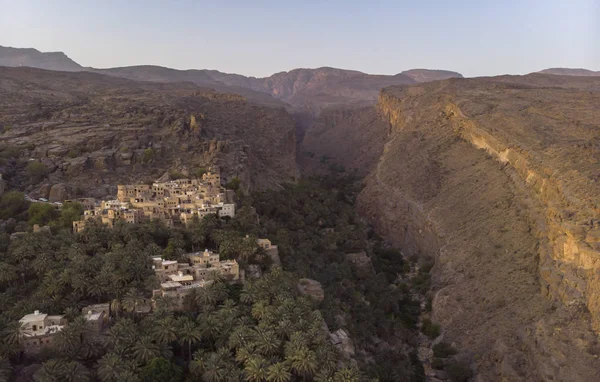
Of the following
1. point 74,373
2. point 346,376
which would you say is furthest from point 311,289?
point 74,373

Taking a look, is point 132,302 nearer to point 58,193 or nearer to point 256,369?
point 256,369

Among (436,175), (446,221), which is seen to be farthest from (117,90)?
(446,221)

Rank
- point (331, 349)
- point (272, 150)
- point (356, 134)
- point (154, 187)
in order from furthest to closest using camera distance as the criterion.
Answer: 1. point (356, 134)
2. point (272, 150)
3. point (154, 187)
4. point (331, 349)

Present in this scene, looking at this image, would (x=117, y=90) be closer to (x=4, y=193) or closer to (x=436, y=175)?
(x=4, y=193)

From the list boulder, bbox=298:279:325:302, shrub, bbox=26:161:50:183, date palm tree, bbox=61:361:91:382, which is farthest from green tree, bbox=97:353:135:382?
shrub, bbox=26:161:50:183

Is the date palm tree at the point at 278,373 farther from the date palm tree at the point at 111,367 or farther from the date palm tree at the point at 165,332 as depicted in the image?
the date palm tree at the point at 111,367

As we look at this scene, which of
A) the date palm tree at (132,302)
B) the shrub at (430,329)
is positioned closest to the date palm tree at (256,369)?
the date palm tree at (132,302)
